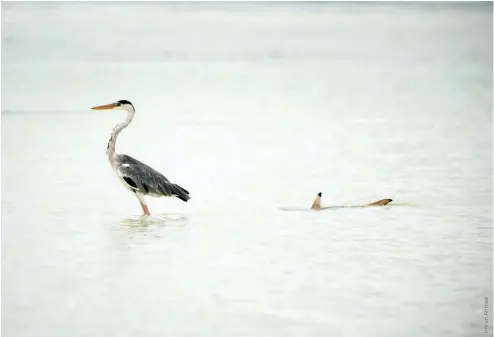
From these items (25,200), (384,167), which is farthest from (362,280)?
(25,200)

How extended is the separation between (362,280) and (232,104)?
2267mm

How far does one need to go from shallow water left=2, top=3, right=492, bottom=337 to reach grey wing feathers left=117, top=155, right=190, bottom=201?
95 millimetres

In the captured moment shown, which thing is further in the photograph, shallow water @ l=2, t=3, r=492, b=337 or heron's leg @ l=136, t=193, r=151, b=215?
heron's leg @ l=136, t=193, r=151, b=215

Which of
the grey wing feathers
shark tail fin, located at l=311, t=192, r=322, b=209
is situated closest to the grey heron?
the grey wing feathers

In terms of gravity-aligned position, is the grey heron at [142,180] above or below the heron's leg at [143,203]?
above

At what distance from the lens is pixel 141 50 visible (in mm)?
6004

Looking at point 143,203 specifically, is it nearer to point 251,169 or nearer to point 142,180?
point 142,180

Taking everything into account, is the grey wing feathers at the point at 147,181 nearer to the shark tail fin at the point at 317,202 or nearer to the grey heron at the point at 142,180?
the grey heron at the point at 142,180

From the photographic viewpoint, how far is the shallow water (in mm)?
3680

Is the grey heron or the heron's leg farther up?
the grey heron

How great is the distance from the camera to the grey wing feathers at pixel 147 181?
463 centimetres

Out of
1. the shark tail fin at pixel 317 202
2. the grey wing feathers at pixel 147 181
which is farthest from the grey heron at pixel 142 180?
the shark tail fin at pixel 317 202

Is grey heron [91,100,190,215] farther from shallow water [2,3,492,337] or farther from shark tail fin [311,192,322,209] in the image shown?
shark tail fin [311,192,322,209]

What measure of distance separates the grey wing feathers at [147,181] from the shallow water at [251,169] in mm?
95
